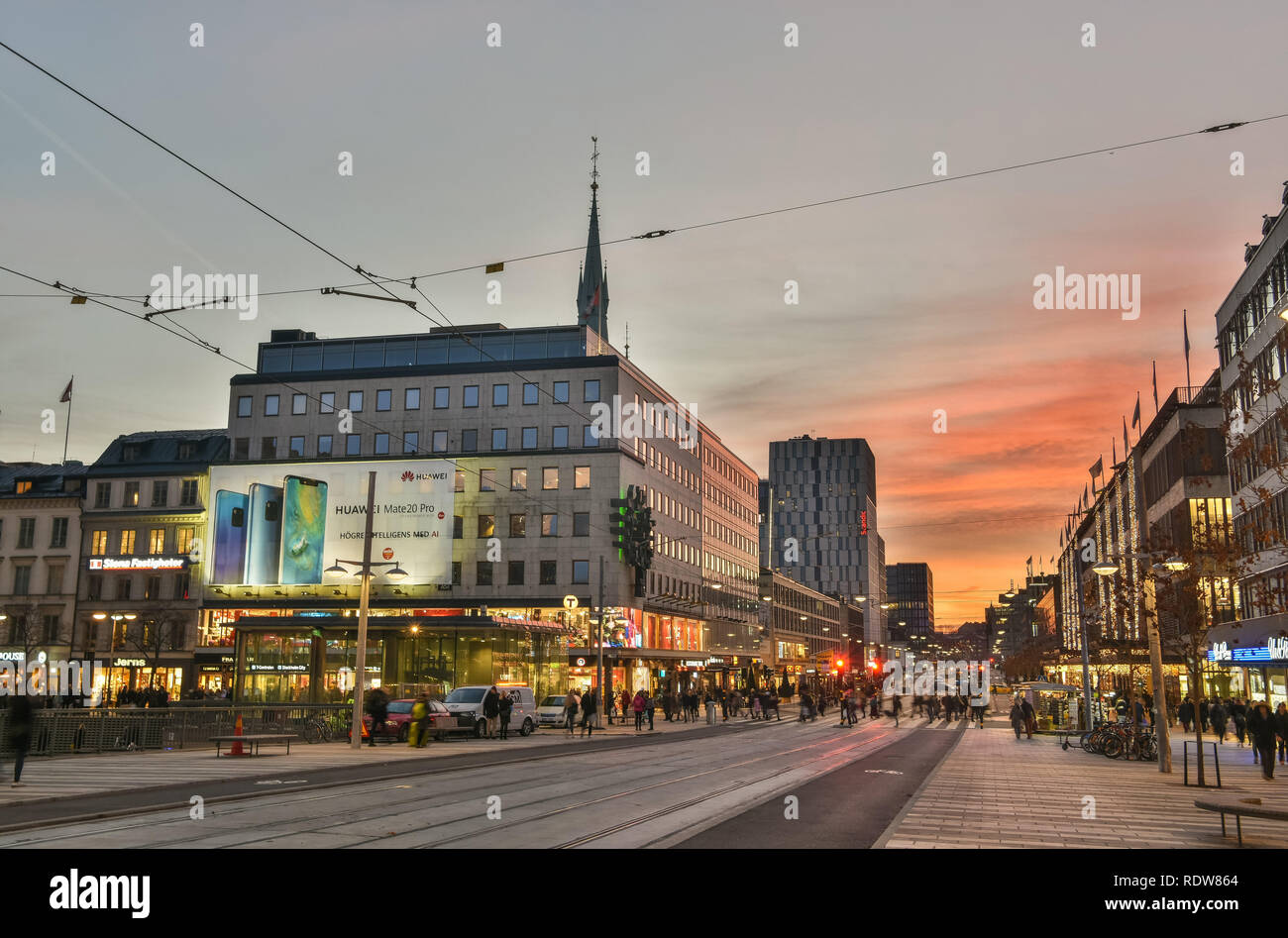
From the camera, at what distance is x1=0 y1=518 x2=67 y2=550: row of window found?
251ft

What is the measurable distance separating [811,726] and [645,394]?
115 ft

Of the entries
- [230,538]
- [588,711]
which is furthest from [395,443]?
[588,711]

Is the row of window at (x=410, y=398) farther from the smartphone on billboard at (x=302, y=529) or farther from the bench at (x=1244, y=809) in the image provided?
the bench at (x=1244, y=809)

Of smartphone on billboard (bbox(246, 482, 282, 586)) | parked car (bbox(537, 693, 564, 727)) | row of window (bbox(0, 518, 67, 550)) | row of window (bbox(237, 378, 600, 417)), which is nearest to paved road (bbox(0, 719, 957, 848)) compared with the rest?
parked car (bbox(537, 693, 564, 727))

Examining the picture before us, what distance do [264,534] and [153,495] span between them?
1069cm

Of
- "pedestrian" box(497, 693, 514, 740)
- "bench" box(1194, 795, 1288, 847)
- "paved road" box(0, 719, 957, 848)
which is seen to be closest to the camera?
"bench" box(1194, 795, 1288, 847)

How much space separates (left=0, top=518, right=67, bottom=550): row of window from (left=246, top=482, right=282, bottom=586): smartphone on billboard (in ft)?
46.0

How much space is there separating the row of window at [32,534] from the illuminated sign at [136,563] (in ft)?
14.5

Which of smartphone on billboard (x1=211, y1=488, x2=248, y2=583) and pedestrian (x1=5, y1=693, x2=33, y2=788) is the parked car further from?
pedestrian (x1=5, y1=693, x2=33, y2=788)

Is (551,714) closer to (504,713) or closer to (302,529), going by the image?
(504,713)

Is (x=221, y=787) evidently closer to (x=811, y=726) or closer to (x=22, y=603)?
(x=811, y=726)

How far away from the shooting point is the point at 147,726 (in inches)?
1265

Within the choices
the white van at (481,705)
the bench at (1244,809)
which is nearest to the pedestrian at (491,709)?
the white van at (481,705)
